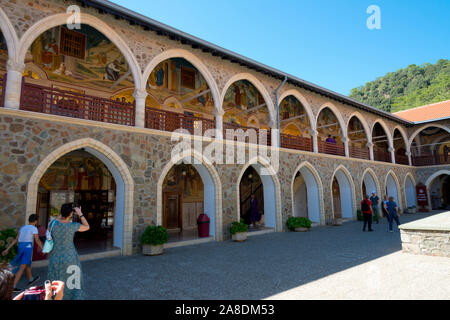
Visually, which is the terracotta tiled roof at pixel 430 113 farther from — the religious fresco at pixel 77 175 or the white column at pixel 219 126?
the religious fresco at pixel 77 175

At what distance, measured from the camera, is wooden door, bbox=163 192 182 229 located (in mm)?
11953

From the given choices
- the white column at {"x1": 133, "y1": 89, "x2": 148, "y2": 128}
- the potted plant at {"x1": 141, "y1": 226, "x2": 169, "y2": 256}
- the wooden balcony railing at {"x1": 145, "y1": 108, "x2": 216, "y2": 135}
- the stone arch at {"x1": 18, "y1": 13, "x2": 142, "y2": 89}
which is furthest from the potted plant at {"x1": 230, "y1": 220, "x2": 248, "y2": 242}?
the stone arch at {"x1": 18, "y1": 13, "x2": 142, "y2": 89}

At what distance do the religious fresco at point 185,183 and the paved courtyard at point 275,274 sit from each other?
14.5 feet

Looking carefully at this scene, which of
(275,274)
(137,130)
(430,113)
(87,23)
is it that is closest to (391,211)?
(275,274)

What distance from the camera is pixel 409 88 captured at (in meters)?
50.2

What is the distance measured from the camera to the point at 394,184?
18.9 meters

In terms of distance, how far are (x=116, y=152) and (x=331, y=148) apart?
11669 millimetres

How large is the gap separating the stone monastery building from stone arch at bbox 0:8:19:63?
2 cm

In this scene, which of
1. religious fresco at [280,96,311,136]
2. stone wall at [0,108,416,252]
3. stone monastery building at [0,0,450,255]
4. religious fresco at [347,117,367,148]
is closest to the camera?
stone wall at [0,108,416,252]

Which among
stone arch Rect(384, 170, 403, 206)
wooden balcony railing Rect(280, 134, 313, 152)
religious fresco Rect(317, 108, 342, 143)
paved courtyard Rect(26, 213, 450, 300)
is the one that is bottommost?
paved courtyard Rect(26, 213, 450, 300)

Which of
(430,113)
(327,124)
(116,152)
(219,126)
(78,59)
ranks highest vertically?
(430,113)

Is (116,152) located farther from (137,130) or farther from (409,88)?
(409,88)

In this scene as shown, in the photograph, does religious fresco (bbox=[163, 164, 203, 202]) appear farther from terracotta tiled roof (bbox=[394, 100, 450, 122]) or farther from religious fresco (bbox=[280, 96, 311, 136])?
terracotta tiled roof (bbox=[394, 100, 450, 122])

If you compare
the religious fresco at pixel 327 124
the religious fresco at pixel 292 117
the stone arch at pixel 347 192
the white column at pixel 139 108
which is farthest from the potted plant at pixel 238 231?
the religious fresco at pixel 327 124
